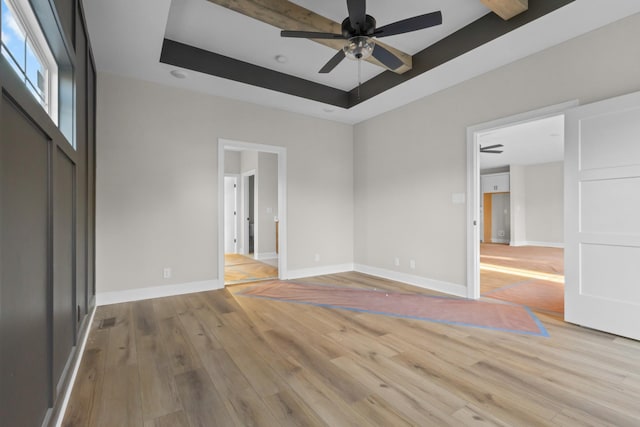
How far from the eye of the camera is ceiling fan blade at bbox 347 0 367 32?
2271 millimetres

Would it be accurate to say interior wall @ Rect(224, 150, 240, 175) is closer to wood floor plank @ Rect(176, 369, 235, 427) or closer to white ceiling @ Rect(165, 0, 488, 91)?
white ceiling @ Rect(165, 0, 488, 91)

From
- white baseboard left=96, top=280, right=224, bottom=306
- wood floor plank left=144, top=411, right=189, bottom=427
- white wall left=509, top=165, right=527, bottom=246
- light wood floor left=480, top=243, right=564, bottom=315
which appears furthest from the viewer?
white wall left=509, top=165, right=527, bottom=246

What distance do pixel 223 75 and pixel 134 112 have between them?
1.18 metres

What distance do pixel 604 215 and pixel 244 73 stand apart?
4008mm

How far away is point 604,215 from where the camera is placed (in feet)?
8.76

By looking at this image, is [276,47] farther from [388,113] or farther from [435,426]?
[435,426]

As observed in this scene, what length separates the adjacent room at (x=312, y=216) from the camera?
159 cm

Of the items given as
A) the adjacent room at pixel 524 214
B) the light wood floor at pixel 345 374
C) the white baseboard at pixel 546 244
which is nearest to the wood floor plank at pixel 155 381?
the light wood floor at pixel 345 374

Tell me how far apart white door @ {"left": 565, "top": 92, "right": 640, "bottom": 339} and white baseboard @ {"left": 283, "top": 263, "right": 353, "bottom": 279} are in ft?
10.7

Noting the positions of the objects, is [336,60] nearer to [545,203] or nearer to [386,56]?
[386,56]

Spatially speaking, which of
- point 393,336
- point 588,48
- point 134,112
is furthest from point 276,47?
point 393,336

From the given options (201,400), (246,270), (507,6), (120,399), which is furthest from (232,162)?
(201,400)

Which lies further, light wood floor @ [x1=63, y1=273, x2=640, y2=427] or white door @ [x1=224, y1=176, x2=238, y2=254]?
white door @ [x1=224, y1=176, x2=238, y2=254]

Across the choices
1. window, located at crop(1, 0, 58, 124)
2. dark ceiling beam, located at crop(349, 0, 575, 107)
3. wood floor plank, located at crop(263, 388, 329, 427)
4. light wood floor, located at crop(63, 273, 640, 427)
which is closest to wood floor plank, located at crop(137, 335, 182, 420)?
light wood floor, located at crop(63, 273, 640, 427)
